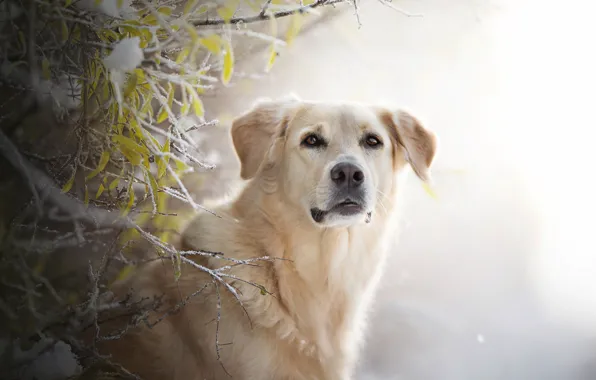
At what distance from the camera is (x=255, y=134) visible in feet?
5.94

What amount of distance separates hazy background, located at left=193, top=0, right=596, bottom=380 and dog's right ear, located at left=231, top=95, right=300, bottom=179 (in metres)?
0.90

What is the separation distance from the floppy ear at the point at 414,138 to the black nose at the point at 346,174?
0.34 m

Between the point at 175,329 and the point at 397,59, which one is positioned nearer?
the point at 175,329

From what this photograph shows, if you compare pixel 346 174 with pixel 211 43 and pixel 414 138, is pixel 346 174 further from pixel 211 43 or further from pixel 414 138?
pixel 211 43

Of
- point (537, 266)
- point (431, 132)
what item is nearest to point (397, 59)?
point (431, 132)

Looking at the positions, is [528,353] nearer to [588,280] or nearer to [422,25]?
[588,280]

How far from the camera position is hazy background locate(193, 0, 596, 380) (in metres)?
2.72

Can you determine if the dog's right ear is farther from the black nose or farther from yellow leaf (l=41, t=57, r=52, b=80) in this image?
yellow leaf (l=41, t=57, r=52, b=80)

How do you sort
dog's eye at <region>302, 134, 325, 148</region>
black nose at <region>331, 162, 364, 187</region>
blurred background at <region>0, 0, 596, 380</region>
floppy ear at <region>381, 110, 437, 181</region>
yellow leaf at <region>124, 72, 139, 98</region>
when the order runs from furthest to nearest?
blurred background at <region>0, 0, 596, 380</region> < floppy ear at <region>381, 110, 437, 181</region> < dog's eye at <region>302, 134, 325, 148</region> < black nose at <region>331, 162, 364, 187</region> < yellow leaf at <region>124, 72, 139, 98</region>

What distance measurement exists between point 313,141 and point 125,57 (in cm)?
69

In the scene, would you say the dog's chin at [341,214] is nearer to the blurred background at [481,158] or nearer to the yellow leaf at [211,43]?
the yellow leaf at [211,43]

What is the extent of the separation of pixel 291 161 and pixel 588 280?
1920 millimetres

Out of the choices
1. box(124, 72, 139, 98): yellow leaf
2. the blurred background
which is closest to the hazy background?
the blurred background

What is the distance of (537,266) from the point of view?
9.73 ft
